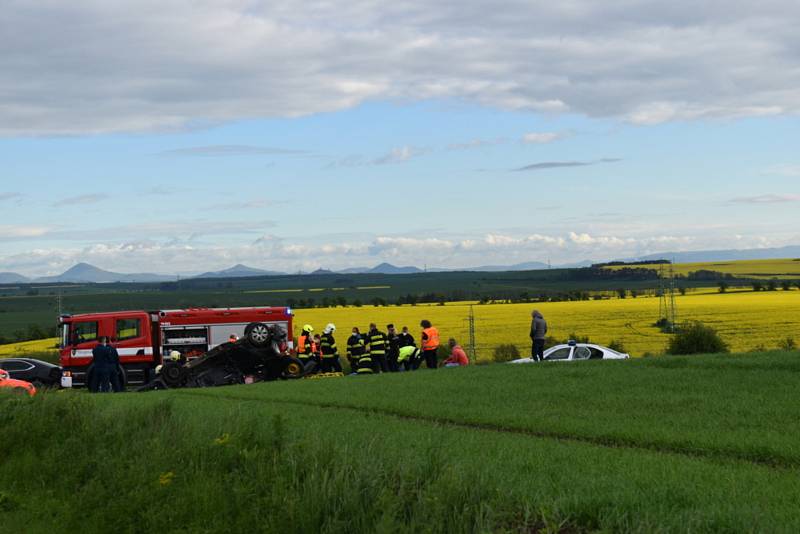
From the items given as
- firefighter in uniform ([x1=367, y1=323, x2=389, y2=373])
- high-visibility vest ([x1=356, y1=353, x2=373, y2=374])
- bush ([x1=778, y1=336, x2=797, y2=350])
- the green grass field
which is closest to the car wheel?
high-visibility vest ([x1=356, y1=353, x2=373, y2=374])

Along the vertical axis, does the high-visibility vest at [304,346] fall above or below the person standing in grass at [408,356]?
above

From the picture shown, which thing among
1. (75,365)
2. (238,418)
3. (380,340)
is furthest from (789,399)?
(75,365)

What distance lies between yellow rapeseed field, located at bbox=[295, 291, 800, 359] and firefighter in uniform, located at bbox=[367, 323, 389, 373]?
11.5 m

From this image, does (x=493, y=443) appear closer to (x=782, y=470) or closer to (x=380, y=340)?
(x=782, y=470)

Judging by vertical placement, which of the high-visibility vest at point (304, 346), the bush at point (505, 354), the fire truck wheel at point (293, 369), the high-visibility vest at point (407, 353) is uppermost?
the high-visibility vest at point (304, 346)

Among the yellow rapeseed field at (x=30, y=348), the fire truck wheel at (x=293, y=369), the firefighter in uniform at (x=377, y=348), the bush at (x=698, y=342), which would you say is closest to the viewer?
the fire truck wheel at (x=293, y=369)

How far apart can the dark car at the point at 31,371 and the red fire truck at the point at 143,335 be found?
821 millimetres

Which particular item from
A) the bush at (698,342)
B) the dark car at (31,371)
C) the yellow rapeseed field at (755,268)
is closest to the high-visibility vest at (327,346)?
the dark car at (31,371)

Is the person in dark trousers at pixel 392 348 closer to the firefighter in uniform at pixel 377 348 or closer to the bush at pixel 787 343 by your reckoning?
the firefighter in uniform at pixel 377 348

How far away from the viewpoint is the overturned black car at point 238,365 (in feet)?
102

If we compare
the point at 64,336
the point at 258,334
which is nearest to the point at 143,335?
the point at 64,336

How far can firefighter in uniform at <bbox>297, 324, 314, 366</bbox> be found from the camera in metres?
32.4

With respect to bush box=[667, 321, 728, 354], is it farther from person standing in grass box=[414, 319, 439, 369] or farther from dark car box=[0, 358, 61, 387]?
dark car box=[0, 358, 61, 387]

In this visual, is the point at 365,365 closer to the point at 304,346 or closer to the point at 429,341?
the point at 304,346
